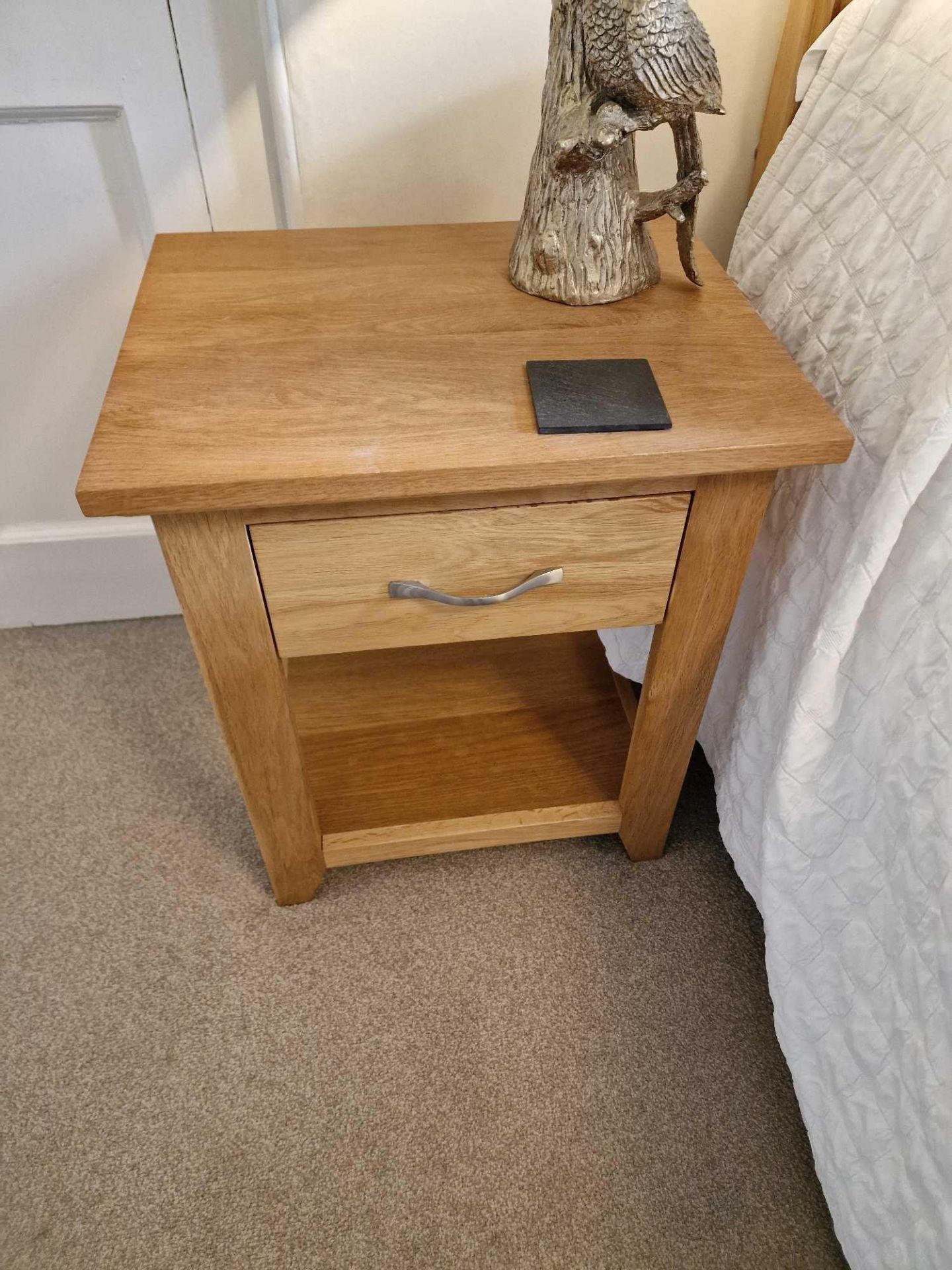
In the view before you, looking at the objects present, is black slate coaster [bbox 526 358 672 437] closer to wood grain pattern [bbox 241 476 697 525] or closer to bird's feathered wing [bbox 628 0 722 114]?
wood grain pattern [bbox 241 476 697 525]

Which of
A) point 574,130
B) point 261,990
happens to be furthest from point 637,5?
point 261,990

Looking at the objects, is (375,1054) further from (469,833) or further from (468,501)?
(468,501)

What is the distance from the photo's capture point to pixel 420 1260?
79cm

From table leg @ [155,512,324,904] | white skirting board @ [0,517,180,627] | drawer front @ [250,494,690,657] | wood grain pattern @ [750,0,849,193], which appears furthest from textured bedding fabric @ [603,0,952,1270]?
white skirting board @ [0,517,180,627]

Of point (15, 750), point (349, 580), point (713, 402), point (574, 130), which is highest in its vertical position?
point (574, 130)

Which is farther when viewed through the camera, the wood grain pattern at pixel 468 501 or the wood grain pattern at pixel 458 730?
the wood grain pattern at pixel 458 730

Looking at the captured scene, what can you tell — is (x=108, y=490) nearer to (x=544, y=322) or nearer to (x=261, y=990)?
(x=544, y=322)

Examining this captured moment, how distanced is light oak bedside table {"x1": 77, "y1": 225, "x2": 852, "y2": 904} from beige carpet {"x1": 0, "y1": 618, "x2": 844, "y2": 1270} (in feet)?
0.52

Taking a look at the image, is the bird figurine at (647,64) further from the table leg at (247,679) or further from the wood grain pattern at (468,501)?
the table leg at (247,679)

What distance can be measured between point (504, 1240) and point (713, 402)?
0.79m

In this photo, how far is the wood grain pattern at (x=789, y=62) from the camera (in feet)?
2.74

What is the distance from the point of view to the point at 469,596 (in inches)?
28.4

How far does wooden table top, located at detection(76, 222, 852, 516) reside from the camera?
1.97 ft

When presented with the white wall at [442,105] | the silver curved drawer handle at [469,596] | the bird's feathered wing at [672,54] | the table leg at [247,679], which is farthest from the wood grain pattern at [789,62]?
the table leg at [247,679]
